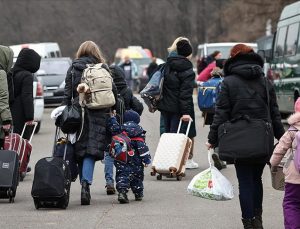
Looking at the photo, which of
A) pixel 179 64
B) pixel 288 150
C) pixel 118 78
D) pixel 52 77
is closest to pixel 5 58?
pixel 118 78

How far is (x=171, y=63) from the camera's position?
44.8ft

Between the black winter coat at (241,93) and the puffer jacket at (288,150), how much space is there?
73 centimetres

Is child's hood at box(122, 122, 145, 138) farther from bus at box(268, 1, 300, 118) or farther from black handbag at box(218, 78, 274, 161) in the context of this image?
bus at box(268, 1, 300, 118)

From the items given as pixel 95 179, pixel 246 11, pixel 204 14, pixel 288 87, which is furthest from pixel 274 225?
pixel 204 14

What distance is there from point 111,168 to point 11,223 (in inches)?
93.5

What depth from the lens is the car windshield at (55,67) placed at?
3186 centimetres

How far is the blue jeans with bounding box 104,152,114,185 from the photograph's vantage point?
12.1m

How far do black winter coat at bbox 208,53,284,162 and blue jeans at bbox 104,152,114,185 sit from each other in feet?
10.4

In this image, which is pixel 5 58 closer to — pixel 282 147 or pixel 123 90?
pixel 123 90

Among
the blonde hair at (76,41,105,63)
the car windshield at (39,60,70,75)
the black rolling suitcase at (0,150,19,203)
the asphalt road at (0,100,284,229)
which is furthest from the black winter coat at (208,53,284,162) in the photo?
the car windshield at (39,60,70,75)

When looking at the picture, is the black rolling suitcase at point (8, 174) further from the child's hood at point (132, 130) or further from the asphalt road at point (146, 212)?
the child's hood at point (132, 130)

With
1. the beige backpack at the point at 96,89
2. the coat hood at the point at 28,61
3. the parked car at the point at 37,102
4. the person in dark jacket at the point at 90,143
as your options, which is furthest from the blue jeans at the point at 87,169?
the parked car at the point at 37,102

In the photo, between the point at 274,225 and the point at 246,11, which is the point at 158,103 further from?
the point at 246,11

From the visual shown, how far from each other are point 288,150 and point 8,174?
395cm
